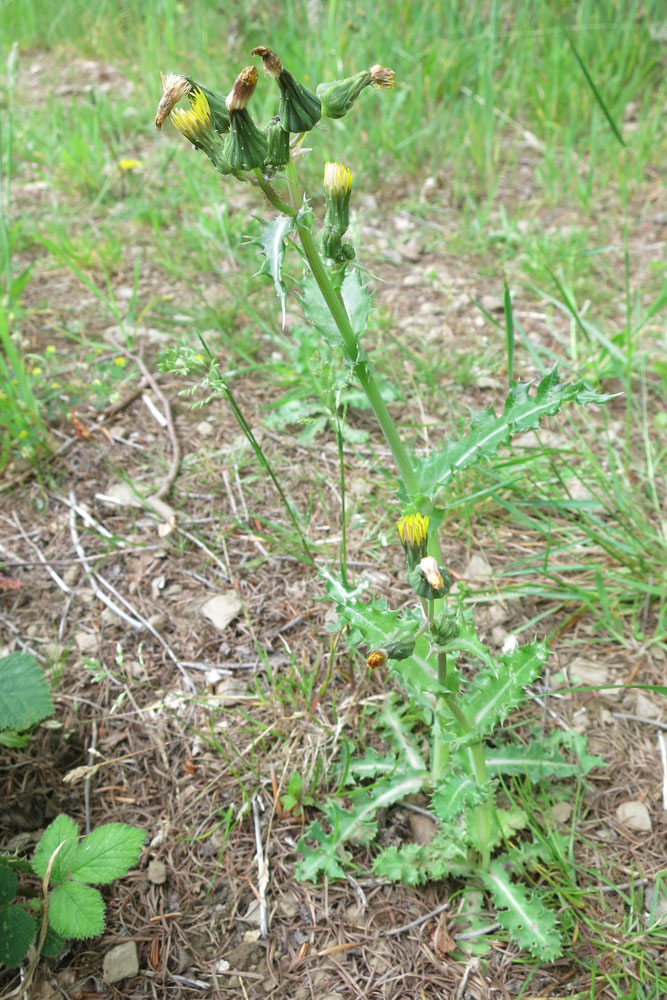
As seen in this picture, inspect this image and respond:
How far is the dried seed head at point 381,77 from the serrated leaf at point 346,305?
38 cm

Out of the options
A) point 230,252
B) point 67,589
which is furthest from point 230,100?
point 230,252

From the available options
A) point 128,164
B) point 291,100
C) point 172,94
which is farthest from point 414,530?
point 128,164

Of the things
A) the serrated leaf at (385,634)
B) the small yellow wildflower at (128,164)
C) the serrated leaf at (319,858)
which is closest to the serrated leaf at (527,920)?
the serrated leaf at (319,858)

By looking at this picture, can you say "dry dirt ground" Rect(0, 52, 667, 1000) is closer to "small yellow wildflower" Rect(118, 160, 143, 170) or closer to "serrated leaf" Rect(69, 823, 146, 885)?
"serrated leaf" Rect(69, 823, 146, 885)

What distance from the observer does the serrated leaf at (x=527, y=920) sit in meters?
1.58

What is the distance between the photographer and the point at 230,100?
132 cm

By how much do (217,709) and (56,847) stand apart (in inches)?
20.6

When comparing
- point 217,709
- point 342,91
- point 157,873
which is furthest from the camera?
point 217,709

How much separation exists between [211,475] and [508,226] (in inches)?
77.9

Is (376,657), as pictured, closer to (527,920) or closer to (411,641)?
(411,641)

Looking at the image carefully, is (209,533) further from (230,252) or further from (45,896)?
(230,252)

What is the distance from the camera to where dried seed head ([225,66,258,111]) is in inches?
51.8

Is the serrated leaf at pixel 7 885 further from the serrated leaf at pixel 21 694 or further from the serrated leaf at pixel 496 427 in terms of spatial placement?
the serrated leaf at pixel 496 427

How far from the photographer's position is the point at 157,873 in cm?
181
